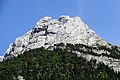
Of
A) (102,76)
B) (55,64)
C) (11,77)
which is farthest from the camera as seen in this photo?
(55,64)

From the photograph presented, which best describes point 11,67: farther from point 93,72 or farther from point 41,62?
point 93,72

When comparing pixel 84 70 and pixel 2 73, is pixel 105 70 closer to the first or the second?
pixel 84 70

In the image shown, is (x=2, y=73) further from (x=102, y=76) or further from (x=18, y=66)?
(x=102, y=76)

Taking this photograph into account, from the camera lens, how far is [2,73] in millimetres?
176875

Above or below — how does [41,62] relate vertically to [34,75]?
above

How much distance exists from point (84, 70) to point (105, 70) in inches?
541

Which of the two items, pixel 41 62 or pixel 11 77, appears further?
pixel 41 62

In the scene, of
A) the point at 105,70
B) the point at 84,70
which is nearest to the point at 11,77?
the point at 84,70

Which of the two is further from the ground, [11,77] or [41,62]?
[41,62]

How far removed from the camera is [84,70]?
194375 mm

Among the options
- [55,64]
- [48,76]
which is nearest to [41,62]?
[55,64]

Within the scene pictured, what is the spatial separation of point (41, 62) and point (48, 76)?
Answer: 23180 mm

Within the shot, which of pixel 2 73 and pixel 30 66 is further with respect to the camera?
pixel 30 66

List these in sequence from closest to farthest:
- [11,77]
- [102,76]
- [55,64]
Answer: [11,77]
[102,76]
[55,64]
